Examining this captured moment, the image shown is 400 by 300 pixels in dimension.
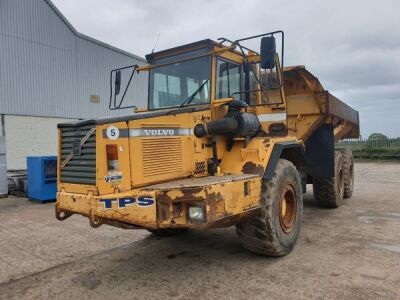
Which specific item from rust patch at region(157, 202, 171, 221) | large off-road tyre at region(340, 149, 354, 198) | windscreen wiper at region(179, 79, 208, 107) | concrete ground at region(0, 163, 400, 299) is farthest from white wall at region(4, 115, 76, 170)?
rust patch at region(157, 202, 171, 221)

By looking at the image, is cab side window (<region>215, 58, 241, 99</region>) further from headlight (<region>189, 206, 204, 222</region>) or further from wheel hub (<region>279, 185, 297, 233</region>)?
headlight (<region>189, 206, 204, 222</region>)

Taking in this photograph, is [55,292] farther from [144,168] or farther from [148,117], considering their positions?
[148,117]

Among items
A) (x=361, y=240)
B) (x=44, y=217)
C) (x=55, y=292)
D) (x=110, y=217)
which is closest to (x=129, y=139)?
(x=110, y=217)

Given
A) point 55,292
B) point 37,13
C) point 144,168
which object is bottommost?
point 55,292

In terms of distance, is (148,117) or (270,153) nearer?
(148,117)

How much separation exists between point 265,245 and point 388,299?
144 cm

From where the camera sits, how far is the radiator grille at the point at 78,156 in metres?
4.21

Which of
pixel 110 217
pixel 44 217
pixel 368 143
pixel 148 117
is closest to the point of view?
pixel 110 217

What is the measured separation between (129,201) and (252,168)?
64.8 inches

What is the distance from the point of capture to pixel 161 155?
4379 mm

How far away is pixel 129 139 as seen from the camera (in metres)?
4.13

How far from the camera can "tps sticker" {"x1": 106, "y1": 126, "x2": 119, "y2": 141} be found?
4090 mm

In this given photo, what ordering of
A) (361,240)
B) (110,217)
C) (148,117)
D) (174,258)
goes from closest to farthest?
(110,217), (148,117), (174,258), (361,240)

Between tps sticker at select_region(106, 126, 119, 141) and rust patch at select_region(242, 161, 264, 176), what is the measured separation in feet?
5.42
